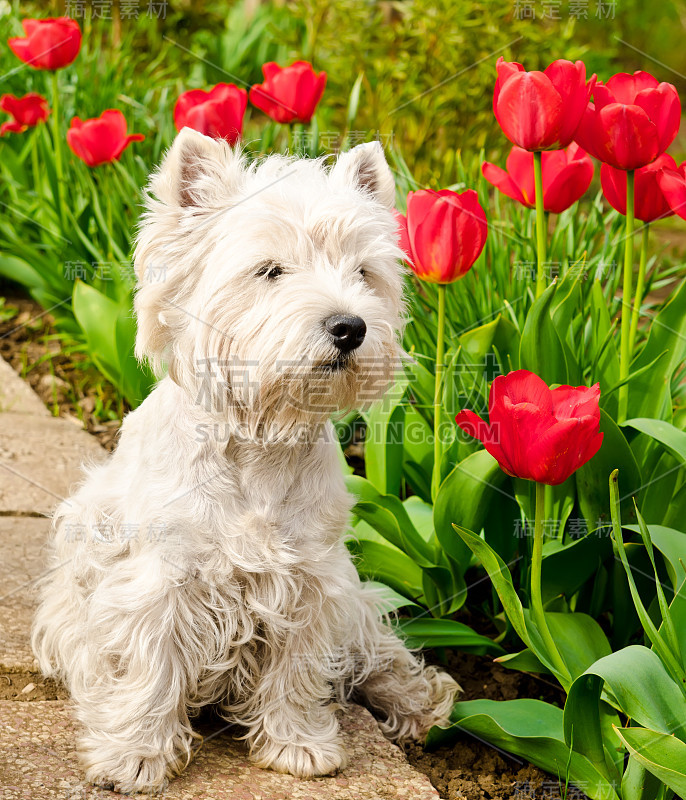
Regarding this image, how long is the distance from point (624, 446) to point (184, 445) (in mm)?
1177

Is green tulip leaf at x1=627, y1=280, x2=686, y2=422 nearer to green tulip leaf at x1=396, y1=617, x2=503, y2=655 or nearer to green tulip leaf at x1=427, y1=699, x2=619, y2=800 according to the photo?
green tulip leaf at x1=396, y1=617, x2=503, y2=655

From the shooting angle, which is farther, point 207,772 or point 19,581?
point 19,581

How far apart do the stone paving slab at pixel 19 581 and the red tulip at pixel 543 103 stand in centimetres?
200

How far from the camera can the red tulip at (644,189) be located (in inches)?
95.8

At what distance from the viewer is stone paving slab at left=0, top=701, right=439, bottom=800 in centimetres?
205

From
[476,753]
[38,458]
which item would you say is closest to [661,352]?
[476,753]

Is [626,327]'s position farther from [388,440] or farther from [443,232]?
[388,440]

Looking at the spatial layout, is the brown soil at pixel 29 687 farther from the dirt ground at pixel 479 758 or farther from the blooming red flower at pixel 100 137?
the blooming red flower at pixel 100 137

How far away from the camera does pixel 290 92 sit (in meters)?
3.12

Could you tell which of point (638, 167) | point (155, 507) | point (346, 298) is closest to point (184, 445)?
point (155, 507)

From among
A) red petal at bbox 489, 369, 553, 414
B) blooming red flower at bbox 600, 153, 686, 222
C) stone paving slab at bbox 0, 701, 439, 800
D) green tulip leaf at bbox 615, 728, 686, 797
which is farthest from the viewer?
blooming red flower at bbox 600, 153, 686, 222

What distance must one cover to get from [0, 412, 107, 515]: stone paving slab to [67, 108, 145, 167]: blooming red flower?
1.16 metres

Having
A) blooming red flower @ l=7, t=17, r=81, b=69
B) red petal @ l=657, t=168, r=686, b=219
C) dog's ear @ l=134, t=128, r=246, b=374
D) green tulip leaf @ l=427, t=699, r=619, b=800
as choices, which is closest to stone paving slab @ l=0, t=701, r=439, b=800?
green tulip leaf @ l=427, t=699, r=619, b=800

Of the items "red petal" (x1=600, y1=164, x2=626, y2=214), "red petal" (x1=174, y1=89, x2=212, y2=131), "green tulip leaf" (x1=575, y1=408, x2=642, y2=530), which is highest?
"red petal" (x1=600, y1=164, x2=626, y2=214)
